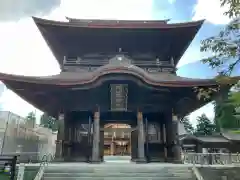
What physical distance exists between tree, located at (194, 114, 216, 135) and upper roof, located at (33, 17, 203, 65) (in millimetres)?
37963

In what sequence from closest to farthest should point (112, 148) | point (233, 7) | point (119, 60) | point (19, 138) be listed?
point (233, 7), point (19, 138), point (119, 60), point (112, 148)

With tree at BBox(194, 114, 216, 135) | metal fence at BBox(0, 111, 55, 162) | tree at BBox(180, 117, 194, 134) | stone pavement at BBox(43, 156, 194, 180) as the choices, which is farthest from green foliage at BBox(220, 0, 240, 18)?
tree at BBox(180, 117, 194, 134)

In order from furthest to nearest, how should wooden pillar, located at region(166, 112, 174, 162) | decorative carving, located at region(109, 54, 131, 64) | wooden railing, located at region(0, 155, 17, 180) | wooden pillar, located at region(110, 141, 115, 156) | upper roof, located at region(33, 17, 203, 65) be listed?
wooden pillar, located at region(110, 141, 115, 156) < upper roof, located at region(33, 17, 203, 65) < decorative carving, located at region(109, 54, 131, 64) < wooden pillar, located at region(166, 112, 174, 162) < wooden railing, located at region(0, 155, 17, 180)

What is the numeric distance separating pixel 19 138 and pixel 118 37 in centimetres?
787

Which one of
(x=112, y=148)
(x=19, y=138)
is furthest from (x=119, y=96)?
(x=112, y=148)

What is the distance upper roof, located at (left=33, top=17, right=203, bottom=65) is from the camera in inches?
519

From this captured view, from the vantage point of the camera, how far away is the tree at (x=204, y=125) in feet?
159

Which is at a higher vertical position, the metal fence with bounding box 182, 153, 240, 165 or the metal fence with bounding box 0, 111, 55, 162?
the metal fence with bounding box 0, 111, 55, 162

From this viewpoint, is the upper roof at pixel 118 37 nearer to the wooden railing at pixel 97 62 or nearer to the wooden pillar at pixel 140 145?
the wooden railing at pixel 97 62

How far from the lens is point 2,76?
11.0 metres

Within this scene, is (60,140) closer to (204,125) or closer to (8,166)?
(8,166)

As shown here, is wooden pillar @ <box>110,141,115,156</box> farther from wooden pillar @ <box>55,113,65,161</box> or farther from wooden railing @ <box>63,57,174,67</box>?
wooden pillar @ <box>55,113,65,161</box>

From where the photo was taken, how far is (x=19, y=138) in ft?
38.0

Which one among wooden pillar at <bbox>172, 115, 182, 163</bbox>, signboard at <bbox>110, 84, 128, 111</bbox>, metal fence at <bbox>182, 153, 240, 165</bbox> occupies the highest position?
signboard at <bbox>110, 84, 128, 111</bbox>
